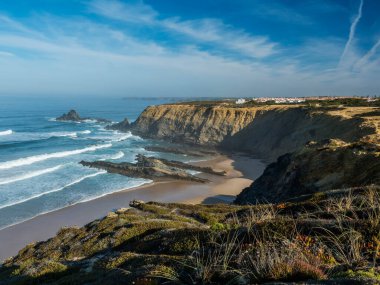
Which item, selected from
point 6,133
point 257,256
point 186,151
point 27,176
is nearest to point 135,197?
point 27,176

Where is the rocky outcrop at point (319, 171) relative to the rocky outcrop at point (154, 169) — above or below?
above

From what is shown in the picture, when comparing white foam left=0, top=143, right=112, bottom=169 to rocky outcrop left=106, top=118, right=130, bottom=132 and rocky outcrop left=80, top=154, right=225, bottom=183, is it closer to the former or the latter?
rocky outcrop left=80, top=154, right=225, bottom=183

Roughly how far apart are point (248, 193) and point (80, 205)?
55.3ft

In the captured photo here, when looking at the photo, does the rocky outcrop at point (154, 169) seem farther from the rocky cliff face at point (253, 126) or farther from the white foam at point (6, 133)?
the white foam at point (6, 133)

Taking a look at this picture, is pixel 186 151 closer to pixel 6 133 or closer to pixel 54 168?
pixel 54 168

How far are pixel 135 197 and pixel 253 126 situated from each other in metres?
45.3

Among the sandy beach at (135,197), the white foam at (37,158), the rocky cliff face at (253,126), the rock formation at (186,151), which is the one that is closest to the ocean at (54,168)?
the white foam at (37,158)

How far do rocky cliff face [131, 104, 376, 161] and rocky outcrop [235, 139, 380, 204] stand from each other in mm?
16499

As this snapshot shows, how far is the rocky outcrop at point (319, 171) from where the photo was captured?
22.2 meters

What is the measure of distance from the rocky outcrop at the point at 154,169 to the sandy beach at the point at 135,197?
206 centimetres

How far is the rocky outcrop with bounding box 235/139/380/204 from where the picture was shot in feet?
72.8

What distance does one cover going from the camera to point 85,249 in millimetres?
13594

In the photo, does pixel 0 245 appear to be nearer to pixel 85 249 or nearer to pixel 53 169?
pixel 85 249

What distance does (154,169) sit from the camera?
50531 mm
